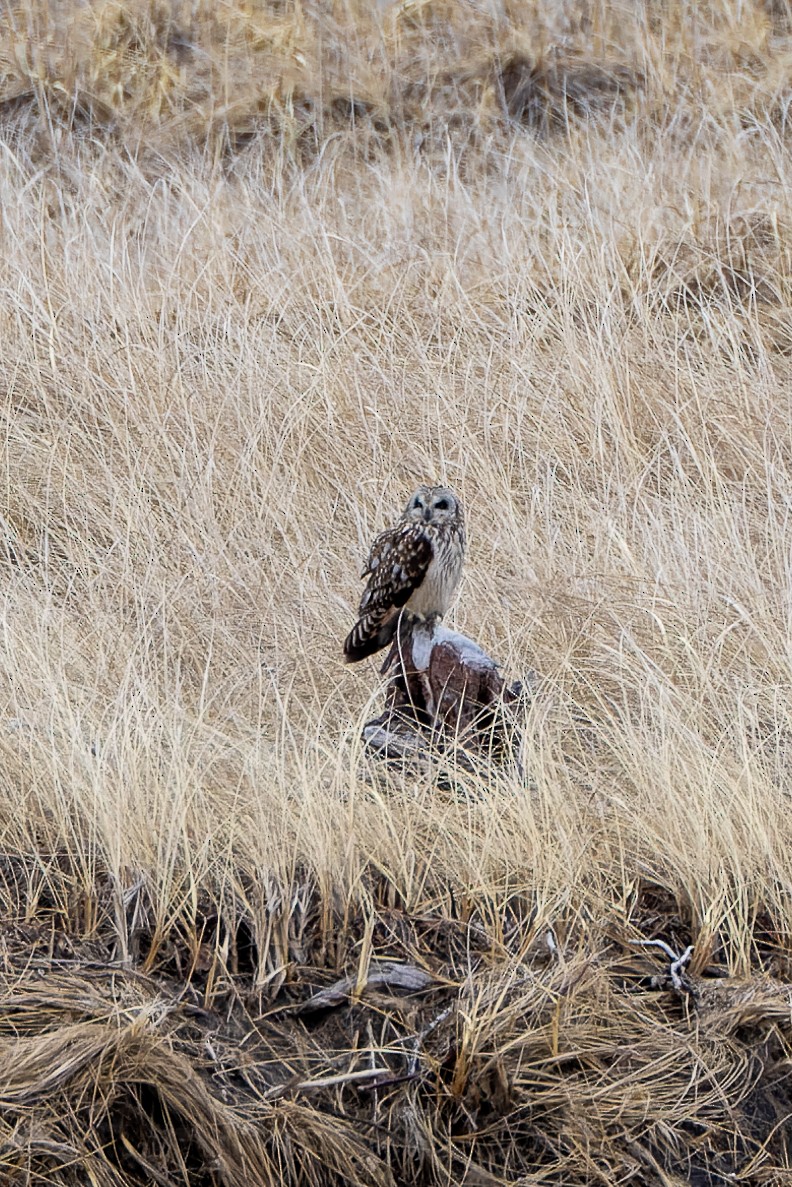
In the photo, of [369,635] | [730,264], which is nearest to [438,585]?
[369,635]

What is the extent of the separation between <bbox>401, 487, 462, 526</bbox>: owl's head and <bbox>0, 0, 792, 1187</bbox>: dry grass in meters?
0.51

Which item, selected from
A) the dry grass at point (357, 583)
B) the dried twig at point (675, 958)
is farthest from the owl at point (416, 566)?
the dried twig at point (675, 958)

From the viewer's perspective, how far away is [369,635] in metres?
3.52

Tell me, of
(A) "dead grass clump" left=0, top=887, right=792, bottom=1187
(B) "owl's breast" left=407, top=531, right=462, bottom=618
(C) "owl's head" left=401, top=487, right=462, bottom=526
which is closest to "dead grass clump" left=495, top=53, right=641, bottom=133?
(C) "owl's head" left=401, top=487, right=462, bottom=526

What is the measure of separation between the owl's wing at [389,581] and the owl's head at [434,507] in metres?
0.03

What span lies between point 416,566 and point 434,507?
18 centimetres

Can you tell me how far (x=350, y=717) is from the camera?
3768 millimetres

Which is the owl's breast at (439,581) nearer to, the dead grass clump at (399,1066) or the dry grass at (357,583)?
the dry grass at (357,583)

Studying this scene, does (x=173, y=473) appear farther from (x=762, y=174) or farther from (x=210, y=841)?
(x=762, y=174)

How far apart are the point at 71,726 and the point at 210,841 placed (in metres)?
0.45

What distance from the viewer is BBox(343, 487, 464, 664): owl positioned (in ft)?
11.1

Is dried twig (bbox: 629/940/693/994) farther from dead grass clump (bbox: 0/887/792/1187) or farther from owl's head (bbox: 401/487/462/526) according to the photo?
owl's head (bbox: 401/487/462/526)

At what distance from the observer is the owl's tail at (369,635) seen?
349 centimetres

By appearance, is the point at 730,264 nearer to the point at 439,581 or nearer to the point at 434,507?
the point at 434,507
